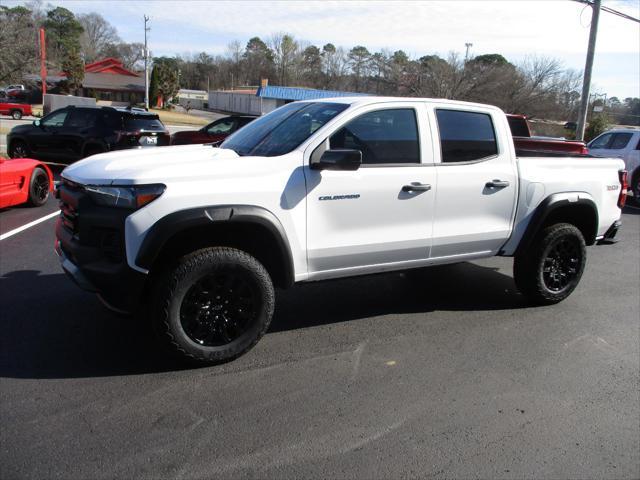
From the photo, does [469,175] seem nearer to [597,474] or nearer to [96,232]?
[597,474]

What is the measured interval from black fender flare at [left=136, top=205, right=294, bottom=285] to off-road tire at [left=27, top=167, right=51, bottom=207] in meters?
6.63

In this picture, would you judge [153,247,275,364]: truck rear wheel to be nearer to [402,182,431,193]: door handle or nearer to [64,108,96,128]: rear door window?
[402,182,431,193]: door handle

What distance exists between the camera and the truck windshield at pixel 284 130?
14.1ft

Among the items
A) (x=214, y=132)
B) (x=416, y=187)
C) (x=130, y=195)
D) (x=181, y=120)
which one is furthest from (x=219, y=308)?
(x=181, y=120)

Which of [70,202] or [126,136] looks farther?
[126,136]

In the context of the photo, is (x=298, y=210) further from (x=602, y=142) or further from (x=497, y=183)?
(x=602, y=142)

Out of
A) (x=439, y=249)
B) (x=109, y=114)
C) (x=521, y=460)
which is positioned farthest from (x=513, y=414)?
(x=109, y=114)

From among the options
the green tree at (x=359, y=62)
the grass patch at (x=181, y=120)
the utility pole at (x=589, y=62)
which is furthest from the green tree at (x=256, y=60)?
A: the utility pole at (x=589, y=62)

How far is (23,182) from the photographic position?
8898 millimetres

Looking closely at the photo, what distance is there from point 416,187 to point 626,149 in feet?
39.7

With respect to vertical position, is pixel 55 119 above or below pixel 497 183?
above

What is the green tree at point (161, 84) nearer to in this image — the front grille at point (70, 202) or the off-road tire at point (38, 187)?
the off-road tire at point (38, 187)

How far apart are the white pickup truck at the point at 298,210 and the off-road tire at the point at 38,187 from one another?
5.57 meters

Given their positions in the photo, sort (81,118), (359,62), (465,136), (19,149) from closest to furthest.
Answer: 1. (465,136)
2. (81,118)
3. (19,149)
4. (359,62)
